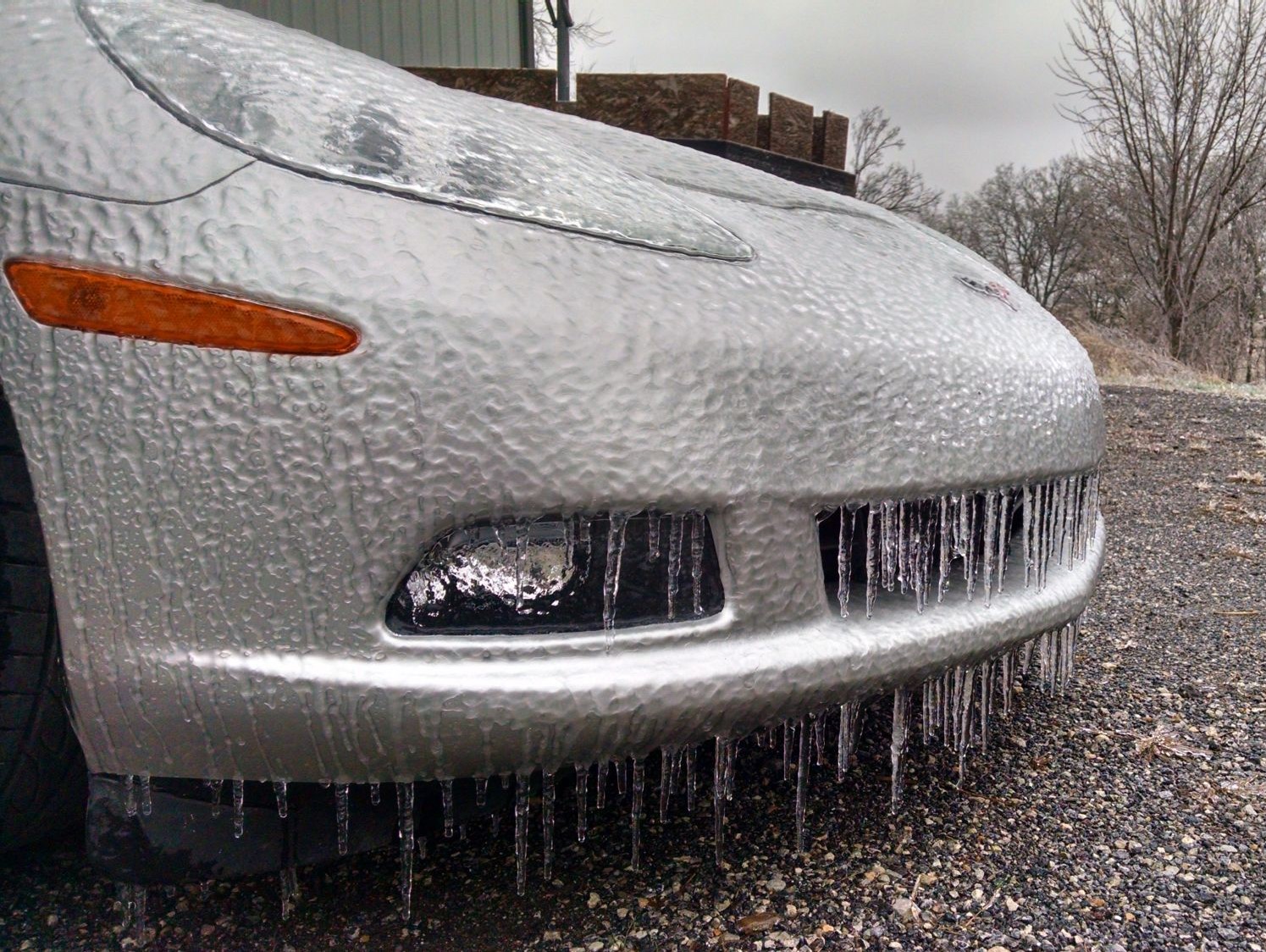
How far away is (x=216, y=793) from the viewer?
3.44 feet

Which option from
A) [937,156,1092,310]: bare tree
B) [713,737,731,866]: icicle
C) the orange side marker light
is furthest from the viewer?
[937,156,1092,310]: bare tree

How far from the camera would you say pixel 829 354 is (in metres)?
1.17

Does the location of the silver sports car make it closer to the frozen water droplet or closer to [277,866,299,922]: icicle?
the frozen water droplet

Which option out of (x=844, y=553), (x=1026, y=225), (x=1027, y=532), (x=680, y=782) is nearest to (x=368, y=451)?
(x=844, y=553)

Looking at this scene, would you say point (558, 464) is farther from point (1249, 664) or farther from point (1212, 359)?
point (1212, 359)

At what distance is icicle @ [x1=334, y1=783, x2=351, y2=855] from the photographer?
3.49 feet

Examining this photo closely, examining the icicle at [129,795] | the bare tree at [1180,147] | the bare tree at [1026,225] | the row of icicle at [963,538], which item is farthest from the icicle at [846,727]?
the bare tree at [1026,225]

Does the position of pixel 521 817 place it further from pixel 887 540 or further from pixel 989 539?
pixel 989 539

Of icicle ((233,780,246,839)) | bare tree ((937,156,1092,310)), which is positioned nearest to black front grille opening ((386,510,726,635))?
icicle ((233,780,246,839))

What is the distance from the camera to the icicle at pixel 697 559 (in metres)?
1.07

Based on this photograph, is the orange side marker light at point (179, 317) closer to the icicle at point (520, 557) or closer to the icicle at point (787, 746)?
the icicle at point (520, 557)

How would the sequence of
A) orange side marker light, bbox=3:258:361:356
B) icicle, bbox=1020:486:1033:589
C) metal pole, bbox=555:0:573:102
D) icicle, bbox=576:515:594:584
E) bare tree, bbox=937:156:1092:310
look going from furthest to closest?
bare tree, bbox=937:156:1092:310, metal pole, bbox=555:0:573:102, icicle, bbox=1020:486:1033:589, icicle, bbox=576:515:594:584, orange side marker light, bbox=3:258:361:356

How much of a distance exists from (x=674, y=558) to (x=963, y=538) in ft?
1.64

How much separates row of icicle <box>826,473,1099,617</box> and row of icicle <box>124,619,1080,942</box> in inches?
4.9
